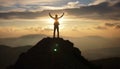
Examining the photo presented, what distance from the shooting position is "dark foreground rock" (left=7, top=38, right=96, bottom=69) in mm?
45438

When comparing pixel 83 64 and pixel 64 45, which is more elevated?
pixel 64 45

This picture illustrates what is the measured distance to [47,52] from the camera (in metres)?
46.3

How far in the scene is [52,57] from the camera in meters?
45.6

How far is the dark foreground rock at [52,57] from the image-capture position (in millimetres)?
45438

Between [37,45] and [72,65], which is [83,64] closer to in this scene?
[72,65]

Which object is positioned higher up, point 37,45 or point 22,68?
point 37,45

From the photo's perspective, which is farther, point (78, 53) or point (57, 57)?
point (78, 53)

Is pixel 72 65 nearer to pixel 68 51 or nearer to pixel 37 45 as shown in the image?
pixel 68 51

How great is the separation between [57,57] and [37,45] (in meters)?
4.41

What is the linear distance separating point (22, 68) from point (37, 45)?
445cm

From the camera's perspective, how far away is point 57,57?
45594 mm

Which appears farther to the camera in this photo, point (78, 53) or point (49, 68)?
point (78, 53)

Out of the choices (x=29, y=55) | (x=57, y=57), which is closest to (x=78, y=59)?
(x=57, y=57)

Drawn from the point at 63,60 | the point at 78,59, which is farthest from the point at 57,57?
the point at 78,59
